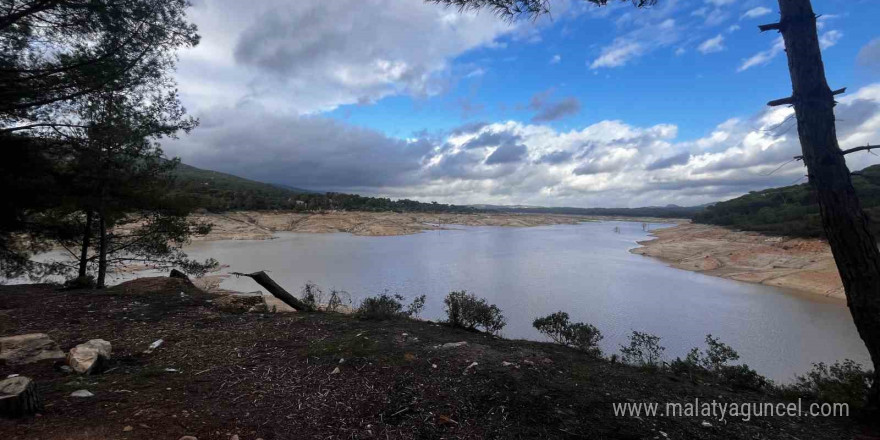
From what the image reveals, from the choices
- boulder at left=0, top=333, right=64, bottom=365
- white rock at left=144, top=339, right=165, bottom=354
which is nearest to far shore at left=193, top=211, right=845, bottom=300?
white rock at left=144, top=339, right=165, bottom=354

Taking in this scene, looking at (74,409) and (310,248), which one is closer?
(74,409)

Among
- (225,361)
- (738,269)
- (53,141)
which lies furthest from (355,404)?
(738,269)

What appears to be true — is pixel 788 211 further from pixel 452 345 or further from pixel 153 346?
pixel 153 346

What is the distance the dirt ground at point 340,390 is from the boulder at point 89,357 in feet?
0.34

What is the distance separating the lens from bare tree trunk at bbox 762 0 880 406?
2.81m

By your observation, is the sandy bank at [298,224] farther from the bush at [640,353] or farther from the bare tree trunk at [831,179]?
the bare tree trunk at [831,179]

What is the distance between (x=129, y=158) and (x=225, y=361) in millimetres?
6175

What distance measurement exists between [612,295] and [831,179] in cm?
1332

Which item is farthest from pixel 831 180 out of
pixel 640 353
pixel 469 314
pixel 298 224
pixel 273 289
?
pixel 298 224

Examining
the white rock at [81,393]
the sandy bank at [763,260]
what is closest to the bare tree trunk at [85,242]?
the white rock at [81,393]

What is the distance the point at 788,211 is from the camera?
96.9 ft

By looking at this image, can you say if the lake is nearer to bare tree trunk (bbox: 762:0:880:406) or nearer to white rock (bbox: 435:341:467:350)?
white rock (bbox: 435:341:467:350)

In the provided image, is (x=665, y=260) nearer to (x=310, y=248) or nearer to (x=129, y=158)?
(x=310, y=248)

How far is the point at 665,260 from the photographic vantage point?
84.3 ft
